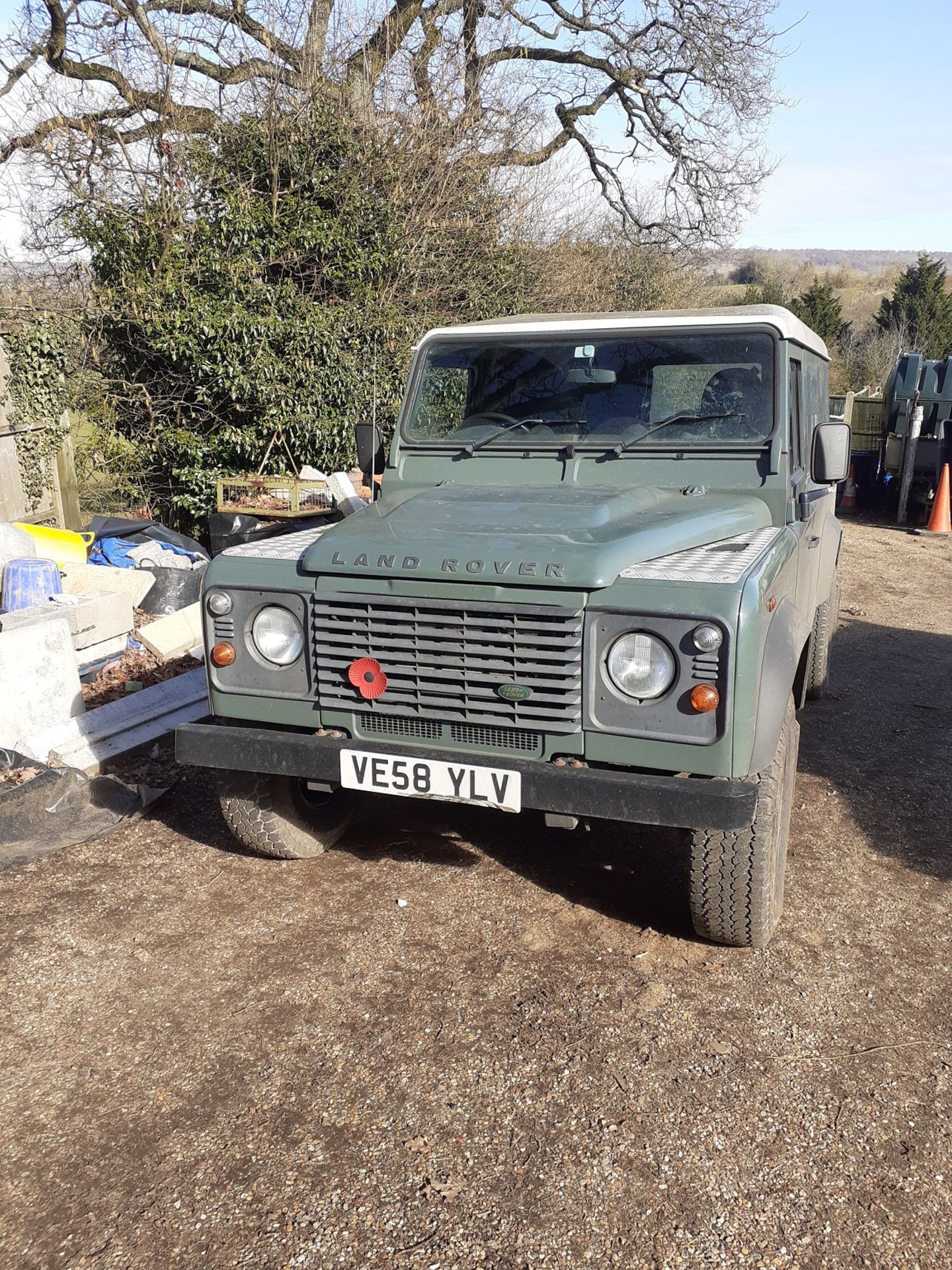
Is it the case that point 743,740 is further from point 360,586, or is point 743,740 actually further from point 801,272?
point 801,272

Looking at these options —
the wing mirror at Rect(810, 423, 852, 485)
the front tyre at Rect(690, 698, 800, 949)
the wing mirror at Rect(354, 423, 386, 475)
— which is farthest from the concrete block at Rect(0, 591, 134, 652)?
the wing mirror at Rect(810, 423, 852, 485)

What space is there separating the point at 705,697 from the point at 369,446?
2.36m

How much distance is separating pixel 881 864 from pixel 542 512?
206 centimetres

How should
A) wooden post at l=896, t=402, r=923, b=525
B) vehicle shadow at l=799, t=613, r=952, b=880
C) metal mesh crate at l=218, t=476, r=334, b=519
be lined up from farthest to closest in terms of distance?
1. wooden post at l=896, t=402, r=923, b=525
2. metal mesh crate at l=218, t=476, r=334, b=519
3. vehicle shadow at l=799, t=613, r=952, b=880

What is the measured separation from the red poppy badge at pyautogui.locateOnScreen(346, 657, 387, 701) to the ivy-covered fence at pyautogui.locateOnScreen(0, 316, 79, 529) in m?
5.93

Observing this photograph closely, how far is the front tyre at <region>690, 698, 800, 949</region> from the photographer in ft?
9.93

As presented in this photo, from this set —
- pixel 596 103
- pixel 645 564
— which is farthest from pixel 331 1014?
pixel 596 103

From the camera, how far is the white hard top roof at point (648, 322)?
3.99 metres

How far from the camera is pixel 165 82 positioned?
30.9 feet

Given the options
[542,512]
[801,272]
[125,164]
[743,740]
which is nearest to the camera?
[743,740]

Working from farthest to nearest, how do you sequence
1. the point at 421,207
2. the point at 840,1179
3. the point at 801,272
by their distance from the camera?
the point at 801,272 < the point at 421,207 < the point at 840,1179

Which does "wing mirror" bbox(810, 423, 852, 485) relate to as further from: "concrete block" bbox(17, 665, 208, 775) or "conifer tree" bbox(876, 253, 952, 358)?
"conifer tree" bbox(876, 253, 952, 358)

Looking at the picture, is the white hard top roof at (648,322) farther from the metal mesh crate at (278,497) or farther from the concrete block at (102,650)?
the metal mesh crate at (278,497)

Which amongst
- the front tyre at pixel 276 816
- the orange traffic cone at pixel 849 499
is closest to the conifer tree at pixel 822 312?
the orange traffic cone at pixel 849 499
